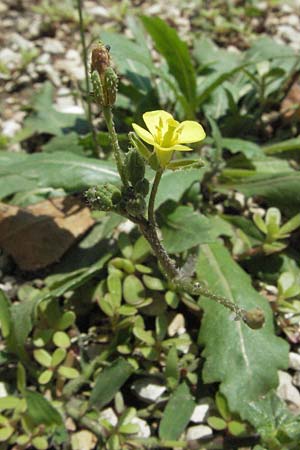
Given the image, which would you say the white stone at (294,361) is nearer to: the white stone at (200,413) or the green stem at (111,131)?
the white stone at (200,413)

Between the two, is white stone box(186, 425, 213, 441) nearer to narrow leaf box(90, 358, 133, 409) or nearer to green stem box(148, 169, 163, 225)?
narrow leaf box(90, 358, 133, 409)

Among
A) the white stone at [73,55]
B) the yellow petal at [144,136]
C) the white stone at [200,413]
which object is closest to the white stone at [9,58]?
the white stone at [73,55]

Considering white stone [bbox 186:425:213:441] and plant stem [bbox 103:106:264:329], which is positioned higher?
plant stem [bbox 103:106:264:329]

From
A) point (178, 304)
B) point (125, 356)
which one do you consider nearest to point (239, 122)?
point (178, 304)

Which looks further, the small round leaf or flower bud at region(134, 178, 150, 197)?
the small round leaf

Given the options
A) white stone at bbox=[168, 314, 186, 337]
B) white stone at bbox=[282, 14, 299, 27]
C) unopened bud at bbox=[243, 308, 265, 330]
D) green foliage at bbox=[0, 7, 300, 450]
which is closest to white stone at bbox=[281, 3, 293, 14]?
white stone at bbox=[282, 14, 299, 27]

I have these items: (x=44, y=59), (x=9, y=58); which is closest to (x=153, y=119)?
(x=44, y=59)

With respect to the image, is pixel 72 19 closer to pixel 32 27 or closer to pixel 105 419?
pixel 32 27
